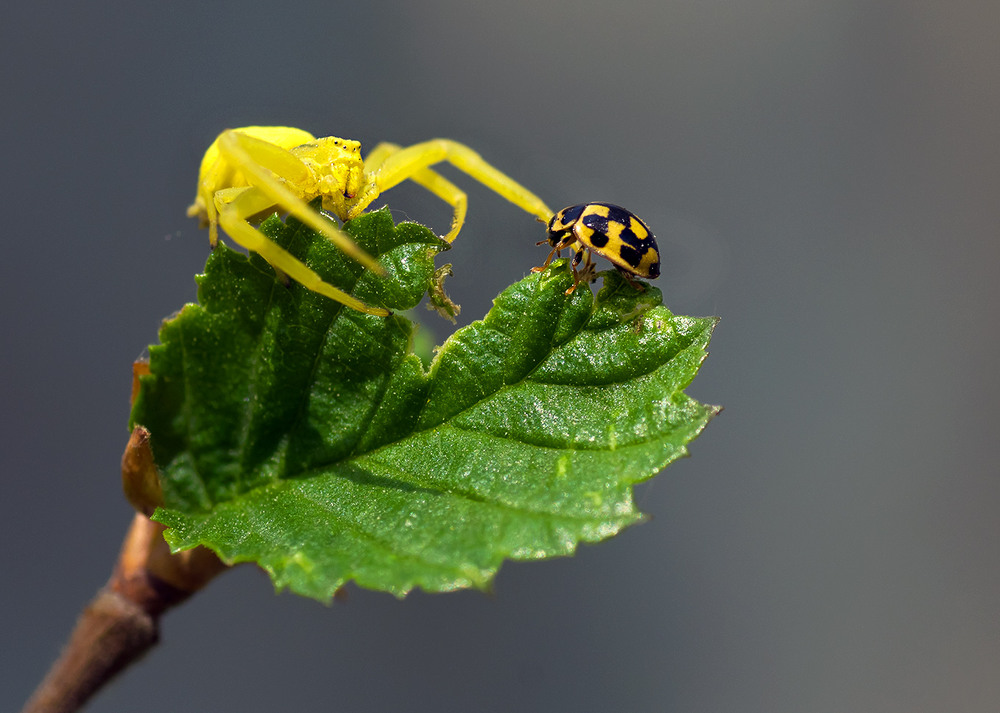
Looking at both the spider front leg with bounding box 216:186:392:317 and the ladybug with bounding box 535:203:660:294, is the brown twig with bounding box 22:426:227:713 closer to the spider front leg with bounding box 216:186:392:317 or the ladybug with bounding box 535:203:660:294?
the spider front leg with bounding box 216:186:392:317

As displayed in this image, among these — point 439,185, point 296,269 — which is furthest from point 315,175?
point 296,269

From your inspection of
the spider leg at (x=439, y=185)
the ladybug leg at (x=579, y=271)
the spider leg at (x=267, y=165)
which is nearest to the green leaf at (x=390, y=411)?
the ladybug leg at (x=579, y=271)

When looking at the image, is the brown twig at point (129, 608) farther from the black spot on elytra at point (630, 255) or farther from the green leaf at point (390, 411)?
the black spot on elytra at point (630, 255)

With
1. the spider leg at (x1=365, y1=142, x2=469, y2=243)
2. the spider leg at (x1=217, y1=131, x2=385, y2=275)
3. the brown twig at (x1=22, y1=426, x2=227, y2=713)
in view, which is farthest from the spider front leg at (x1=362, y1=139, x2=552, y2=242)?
the brown twig at (x1=22, y1=426, x2=227, y2=713)

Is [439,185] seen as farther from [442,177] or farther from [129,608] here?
[129,608]

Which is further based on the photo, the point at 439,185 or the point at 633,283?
the point at 439,185

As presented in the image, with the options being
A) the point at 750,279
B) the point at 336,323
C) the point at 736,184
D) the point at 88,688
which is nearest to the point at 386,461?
the point at 336,323

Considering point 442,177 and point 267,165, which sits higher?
point 442,177
